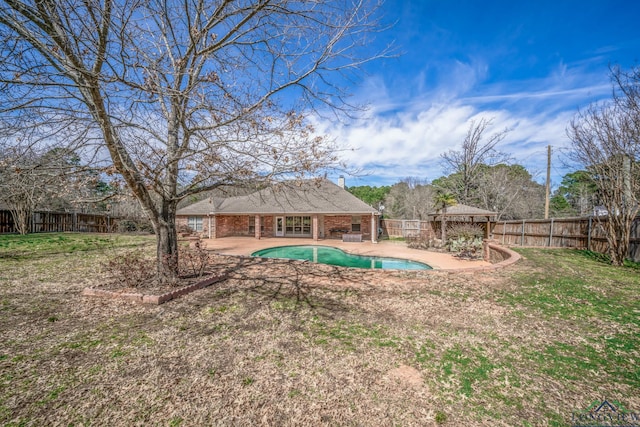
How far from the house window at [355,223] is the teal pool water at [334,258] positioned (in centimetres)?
417

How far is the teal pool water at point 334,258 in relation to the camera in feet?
36.1

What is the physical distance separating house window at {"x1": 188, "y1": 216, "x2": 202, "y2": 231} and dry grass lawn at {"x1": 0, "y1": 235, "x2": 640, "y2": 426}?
14.1 m

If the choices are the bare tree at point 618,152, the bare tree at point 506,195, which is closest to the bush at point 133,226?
the bare tree at point 618,152

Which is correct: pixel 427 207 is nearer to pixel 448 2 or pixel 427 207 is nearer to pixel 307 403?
pixel 448 2

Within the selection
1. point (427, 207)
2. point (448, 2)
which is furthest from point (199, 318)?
point (427, 207)

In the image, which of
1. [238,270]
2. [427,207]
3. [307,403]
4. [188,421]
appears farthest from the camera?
[427,207]

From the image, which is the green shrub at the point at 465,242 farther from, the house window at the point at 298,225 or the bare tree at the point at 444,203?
the house window at the point at 298,225

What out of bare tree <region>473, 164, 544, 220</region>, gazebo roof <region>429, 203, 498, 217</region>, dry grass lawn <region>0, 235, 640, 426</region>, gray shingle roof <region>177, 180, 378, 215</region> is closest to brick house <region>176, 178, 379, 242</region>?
gray shingle roof <region>177, 180, 378, 215</region>

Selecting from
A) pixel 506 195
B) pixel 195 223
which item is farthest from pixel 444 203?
pixel 195 223

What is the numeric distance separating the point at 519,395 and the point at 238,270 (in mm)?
6784

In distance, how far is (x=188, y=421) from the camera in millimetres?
2283

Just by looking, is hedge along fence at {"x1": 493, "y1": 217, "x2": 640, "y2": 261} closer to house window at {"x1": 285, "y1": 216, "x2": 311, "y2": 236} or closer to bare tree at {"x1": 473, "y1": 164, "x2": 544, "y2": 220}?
bare tree at {"x1": 473, "y1": 164, "x2": 544, "y2": 220}

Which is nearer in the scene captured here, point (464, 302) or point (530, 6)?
point (464, 302)

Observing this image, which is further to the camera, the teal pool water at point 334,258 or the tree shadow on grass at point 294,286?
the teal pool water at point 334,258
